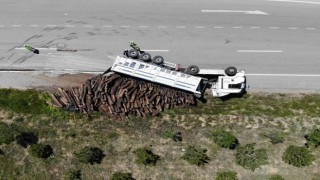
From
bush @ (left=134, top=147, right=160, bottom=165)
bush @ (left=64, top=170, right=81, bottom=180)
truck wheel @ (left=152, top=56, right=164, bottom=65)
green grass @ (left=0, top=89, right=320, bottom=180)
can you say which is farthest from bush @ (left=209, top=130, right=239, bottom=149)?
bush @ (left=64, top=170, right=81, bottom=180)

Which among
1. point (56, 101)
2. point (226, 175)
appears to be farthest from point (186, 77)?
point (56, 101)

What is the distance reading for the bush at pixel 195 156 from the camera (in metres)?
28.4

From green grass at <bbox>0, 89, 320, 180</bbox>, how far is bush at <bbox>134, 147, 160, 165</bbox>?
384 millimetres

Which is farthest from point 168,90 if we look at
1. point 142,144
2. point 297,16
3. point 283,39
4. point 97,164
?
point 297,16

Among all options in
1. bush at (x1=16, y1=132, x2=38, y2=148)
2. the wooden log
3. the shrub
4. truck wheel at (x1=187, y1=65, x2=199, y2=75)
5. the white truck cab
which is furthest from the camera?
truck wheel at (x1=187, y1=65, x2=199, y2=75)

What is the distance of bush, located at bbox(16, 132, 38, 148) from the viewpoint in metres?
28.5

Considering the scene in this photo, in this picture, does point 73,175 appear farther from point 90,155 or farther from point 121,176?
point 121,176

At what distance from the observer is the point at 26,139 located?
94.1 ft

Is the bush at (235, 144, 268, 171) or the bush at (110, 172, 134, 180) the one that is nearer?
the bush at (110, 172, 134, 180)

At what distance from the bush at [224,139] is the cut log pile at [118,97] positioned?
3.06 m

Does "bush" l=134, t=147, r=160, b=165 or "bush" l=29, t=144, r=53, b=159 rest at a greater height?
"bush" l=29, t=144, r=53, b=159

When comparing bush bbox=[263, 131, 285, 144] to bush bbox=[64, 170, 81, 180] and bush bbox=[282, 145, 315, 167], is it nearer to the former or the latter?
bush bbox=[282, 145, 315, 167]

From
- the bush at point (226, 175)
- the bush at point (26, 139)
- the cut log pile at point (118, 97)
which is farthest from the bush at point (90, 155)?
the bush at point (226, 175)

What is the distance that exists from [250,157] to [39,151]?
1426cm
